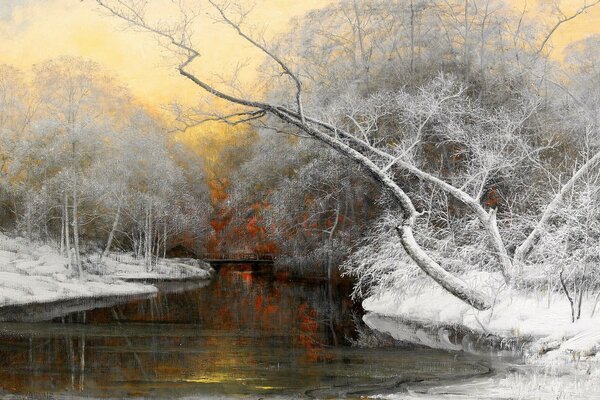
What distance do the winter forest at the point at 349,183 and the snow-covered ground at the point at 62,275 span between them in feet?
0.36

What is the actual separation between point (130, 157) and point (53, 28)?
573 centimetres

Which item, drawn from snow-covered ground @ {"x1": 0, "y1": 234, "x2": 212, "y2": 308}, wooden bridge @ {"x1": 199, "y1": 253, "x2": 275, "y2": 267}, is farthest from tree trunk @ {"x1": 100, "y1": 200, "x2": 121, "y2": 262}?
wooden bridge @ {"x1": 199, "y1": 253, "x2": 275, "y2": 267}

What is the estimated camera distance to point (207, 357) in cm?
764

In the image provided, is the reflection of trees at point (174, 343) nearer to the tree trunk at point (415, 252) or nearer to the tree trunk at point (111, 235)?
the tree trunk at point (415, 252)

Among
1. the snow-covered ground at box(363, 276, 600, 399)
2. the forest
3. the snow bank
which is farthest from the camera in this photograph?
the forest

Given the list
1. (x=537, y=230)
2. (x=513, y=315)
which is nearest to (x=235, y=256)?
(x=537, y=230)

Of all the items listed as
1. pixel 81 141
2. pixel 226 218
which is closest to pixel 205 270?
pixel 226 218

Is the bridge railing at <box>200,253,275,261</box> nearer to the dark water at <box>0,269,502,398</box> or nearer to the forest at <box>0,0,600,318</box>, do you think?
the forest at <box>0,0,600,318</box>

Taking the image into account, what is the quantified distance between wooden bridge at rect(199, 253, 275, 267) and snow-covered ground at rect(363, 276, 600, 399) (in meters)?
14.8

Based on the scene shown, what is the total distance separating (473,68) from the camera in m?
18.2

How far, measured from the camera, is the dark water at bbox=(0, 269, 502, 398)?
5996mm

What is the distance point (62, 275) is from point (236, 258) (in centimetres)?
1134

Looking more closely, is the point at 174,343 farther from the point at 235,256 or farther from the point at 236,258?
the point at 236,258

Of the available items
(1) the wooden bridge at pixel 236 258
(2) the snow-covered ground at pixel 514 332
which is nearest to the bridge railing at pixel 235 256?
(1) the wooden bridge at pixel 236 258
